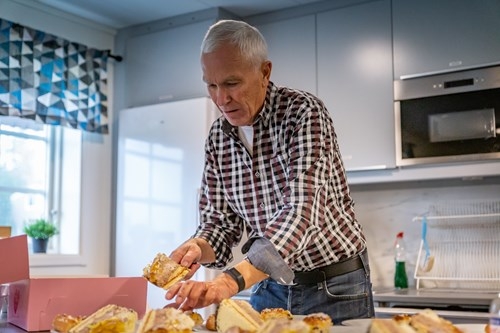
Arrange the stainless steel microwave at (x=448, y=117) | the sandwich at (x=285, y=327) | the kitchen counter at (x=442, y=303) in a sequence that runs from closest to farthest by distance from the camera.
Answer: the sandwich at (x=285, y=327), the kitchen counter at (x=442, y=303), the stainless steel microwave at (x=448, y=117)

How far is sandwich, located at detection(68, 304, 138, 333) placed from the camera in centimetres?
108

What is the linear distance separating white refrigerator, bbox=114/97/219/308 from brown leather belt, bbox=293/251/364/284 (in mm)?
1582

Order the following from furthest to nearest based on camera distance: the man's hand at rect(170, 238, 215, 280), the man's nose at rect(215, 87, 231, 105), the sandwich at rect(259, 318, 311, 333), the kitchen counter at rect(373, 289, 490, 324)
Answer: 1. the kitchen counter at rect(373, 289, 490, 324)
2. the man's nose at rect(215, 87, 231, 105)
3. the man's hand at rect(170, 238, 215, 280)
4. the sandwich at rect(259, 318, 311, 333)

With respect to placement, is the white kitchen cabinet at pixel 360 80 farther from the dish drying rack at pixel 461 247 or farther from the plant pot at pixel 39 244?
the plant pot at pixel 39 244

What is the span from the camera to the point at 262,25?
3602 mm

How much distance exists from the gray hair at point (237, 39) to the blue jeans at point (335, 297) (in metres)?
0.58

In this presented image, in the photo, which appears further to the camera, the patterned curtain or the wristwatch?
the patterned curtain

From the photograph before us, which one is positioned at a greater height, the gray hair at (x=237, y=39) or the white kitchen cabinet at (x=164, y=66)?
the white kitchen cabinet at (x=164, y=66)

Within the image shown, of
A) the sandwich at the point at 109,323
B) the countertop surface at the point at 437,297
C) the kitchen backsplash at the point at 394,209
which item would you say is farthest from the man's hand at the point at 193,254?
the kitchen backsplash at the point at 394,209

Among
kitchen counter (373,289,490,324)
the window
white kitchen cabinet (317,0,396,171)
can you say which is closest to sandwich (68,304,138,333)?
kitchen counter (373,289,490,324)

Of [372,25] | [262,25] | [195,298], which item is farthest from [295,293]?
[262,25]

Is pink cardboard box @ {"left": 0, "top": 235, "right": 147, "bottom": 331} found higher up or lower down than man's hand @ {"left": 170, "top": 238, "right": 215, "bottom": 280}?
lower down

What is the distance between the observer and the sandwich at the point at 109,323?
42.6 inches

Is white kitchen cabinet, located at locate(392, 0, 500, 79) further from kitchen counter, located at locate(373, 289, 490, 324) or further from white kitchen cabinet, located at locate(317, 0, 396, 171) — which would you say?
kitchen counter, located at locate(373, 289, 490, 324)
